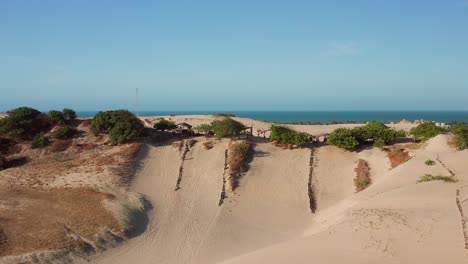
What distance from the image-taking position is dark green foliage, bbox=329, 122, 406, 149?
31016 mm

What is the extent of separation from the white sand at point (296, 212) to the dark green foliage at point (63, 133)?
737 centimetres

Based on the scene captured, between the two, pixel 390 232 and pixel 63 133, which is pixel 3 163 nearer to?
pixel 63 133

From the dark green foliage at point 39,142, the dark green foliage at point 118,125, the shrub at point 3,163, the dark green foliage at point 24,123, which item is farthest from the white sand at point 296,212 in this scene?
the dark green foliage at point 24,123

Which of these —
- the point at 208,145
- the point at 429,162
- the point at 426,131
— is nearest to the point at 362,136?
the point at 426,131

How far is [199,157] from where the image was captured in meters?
29.8

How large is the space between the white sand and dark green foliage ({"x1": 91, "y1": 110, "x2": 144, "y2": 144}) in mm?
2310

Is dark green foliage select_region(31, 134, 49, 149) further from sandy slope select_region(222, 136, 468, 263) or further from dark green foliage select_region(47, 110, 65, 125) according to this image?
sandy slope select_region(222, 136, 468, 263)

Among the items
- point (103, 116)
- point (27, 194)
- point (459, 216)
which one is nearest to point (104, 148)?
point (103, 116)

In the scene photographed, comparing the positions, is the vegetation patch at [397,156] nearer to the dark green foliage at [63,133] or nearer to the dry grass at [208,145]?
the dry grass at [208,145]

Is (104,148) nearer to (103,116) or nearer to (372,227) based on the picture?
(103,116)

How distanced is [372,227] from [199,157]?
16151mm

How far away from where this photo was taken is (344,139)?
102ft

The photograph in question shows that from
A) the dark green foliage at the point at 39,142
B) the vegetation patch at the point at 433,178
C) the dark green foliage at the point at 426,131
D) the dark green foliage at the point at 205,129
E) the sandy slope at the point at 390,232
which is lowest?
the sandy slope at the point at 390,232

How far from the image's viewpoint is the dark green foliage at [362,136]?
31.0 m
